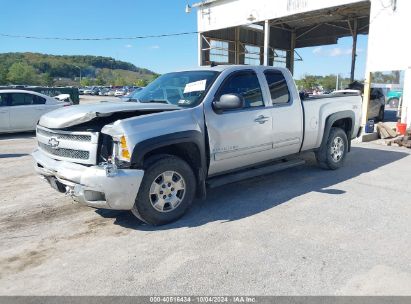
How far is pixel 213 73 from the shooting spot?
487 centimetres

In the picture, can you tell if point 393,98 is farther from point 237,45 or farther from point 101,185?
point 101,185

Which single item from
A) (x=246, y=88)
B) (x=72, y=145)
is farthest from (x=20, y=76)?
(x=72, y=145)

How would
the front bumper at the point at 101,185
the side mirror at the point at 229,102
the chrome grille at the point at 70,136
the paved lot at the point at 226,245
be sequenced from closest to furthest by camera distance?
the paved lot at the point at 226,245, the front bumper at the point at 101,185, the chrome grille at the point at 70,136, the side mirror at the point at 229,102

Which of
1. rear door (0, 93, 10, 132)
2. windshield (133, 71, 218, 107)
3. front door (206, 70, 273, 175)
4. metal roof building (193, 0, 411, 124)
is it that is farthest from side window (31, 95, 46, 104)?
metal roof building (193, 0, 411, 124)

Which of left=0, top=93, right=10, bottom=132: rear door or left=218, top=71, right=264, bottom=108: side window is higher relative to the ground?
left=218, top=71, right=264, bottom=108: side window

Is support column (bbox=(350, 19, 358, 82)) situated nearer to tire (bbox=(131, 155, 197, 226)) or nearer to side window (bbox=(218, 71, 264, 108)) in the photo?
side window (bbox=(218, 71, 264, 108))

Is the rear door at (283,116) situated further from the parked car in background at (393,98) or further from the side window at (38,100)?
the parked car in background at (393,98)

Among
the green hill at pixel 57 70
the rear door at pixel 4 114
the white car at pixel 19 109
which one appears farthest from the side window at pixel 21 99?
the green hill at pixel 57 70

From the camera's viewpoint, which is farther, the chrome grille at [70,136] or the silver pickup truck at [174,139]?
the chrome grille at [70,136]

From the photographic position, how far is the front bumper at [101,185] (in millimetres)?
3631

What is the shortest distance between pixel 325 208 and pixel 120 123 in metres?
2.89

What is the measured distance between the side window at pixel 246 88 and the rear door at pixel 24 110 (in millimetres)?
9138

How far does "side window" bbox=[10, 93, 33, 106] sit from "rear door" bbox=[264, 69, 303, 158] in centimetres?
940

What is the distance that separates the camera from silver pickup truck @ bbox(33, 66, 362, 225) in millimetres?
3734
